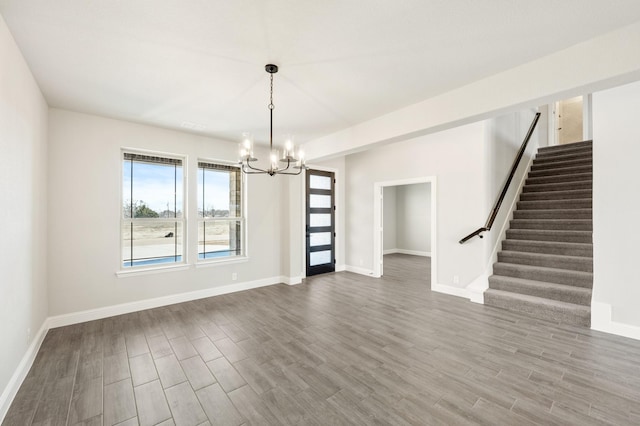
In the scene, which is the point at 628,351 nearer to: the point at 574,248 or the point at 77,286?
the point at 574,248

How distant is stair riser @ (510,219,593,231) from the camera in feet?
15.1

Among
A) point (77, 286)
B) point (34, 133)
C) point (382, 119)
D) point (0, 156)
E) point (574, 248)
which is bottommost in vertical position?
point (77, 286)

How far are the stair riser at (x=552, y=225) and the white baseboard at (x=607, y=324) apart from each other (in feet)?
5.68

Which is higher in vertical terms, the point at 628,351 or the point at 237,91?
the point at 237,91

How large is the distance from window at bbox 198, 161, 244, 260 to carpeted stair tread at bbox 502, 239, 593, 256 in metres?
5.05

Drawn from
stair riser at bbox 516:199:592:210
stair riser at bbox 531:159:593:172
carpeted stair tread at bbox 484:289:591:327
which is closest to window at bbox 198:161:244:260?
carpeted stair tread at bbox 484:289:591:327

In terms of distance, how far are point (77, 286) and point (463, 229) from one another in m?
5.95

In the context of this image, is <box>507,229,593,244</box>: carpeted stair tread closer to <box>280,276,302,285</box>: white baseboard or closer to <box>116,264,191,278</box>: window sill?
<box>280,276,302,285</box>: white baseboard

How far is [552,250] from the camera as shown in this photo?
4.56 meters

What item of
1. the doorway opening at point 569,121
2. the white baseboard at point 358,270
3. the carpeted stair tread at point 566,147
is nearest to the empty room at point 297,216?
the carpeted stair tread at point 566,147

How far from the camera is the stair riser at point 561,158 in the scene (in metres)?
5.86

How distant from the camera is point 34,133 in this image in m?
2.95

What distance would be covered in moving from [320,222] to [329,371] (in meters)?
4.19

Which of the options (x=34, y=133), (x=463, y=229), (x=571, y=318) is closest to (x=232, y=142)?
(x=34, y=133)
